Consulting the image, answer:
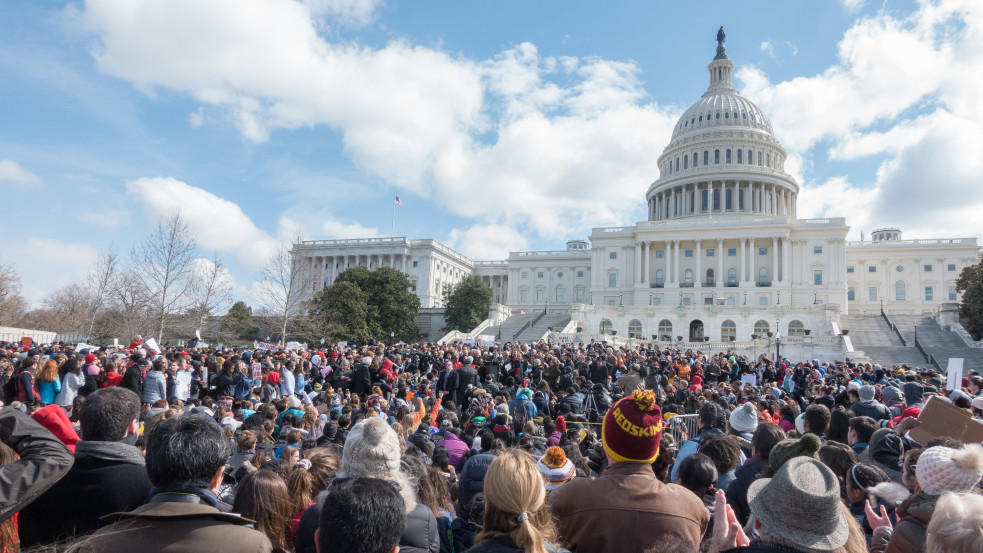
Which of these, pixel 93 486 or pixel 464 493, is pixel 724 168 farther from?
pixel 93 486

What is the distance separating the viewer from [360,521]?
2.80 metres

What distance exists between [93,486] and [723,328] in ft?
199

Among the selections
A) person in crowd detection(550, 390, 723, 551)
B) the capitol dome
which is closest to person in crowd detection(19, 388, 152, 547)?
person in crowd detection(550, 390, 723, 551)

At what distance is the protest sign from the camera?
6965 millimetres

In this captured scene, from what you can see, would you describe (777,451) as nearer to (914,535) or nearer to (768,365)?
(914,535)

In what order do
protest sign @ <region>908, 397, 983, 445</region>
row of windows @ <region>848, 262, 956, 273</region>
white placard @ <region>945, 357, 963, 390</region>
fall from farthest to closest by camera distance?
1. row of windows @ <region>848, 262, 956, 273</region>
2. white placard @ <region>945, 357, 963, 390</region>
3. protest sign @ <region>908, 397, 983, 445</region>

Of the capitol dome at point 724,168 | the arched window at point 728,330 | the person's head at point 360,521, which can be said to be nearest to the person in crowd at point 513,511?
the person's head at point 360,521

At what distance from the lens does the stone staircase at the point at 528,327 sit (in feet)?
188

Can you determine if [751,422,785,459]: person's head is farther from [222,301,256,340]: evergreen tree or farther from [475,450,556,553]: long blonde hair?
[222,301,256,340]: evergreen tree

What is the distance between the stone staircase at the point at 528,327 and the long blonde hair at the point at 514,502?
52.3m

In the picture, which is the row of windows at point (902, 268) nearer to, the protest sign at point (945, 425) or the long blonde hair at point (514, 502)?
the protest sign at point (945, 425)

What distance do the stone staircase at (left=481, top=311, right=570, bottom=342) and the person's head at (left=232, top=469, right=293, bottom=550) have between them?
168 ft

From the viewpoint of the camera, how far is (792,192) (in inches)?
3745

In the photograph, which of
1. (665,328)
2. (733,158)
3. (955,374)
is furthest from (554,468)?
(733,158)
